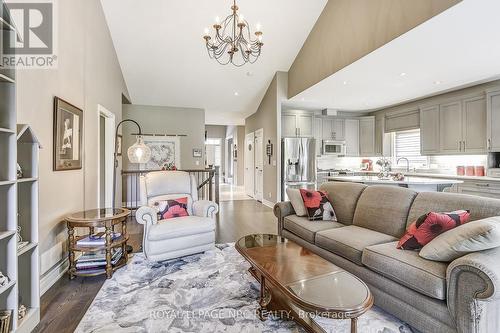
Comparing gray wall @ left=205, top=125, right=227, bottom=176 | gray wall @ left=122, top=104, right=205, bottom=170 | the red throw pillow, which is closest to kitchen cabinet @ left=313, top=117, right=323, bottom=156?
gray wall @ left=122, top=104, right=205, bottom=170

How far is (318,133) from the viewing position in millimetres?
6812

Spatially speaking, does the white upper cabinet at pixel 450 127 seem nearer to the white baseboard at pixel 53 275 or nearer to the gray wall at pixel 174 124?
the gray wall at pixel 174 124

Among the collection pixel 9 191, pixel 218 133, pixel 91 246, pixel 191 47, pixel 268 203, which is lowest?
pixel 268 203

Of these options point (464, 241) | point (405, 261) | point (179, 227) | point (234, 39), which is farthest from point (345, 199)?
point (234, 39)

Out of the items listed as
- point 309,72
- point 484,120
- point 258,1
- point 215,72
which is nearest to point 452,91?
point 484,120

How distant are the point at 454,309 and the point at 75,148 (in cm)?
388

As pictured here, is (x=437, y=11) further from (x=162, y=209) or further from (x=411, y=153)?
(x=411, y=153)

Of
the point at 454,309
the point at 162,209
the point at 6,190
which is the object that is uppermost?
the point at 6,190

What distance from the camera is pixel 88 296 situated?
7.48ft

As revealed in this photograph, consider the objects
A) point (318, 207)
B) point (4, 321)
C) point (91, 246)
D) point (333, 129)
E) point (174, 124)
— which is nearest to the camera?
point (4, 321)

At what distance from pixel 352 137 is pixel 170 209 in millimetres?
5591

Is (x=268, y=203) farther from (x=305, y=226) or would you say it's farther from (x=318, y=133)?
(x=305, y=226)

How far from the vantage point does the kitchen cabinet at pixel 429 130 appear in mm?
5371

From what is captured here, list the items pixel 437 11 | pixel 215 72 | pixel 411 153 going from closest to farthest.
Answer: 1. pixel 437 11
2. pixel 215 72
3. pixel 411 153
